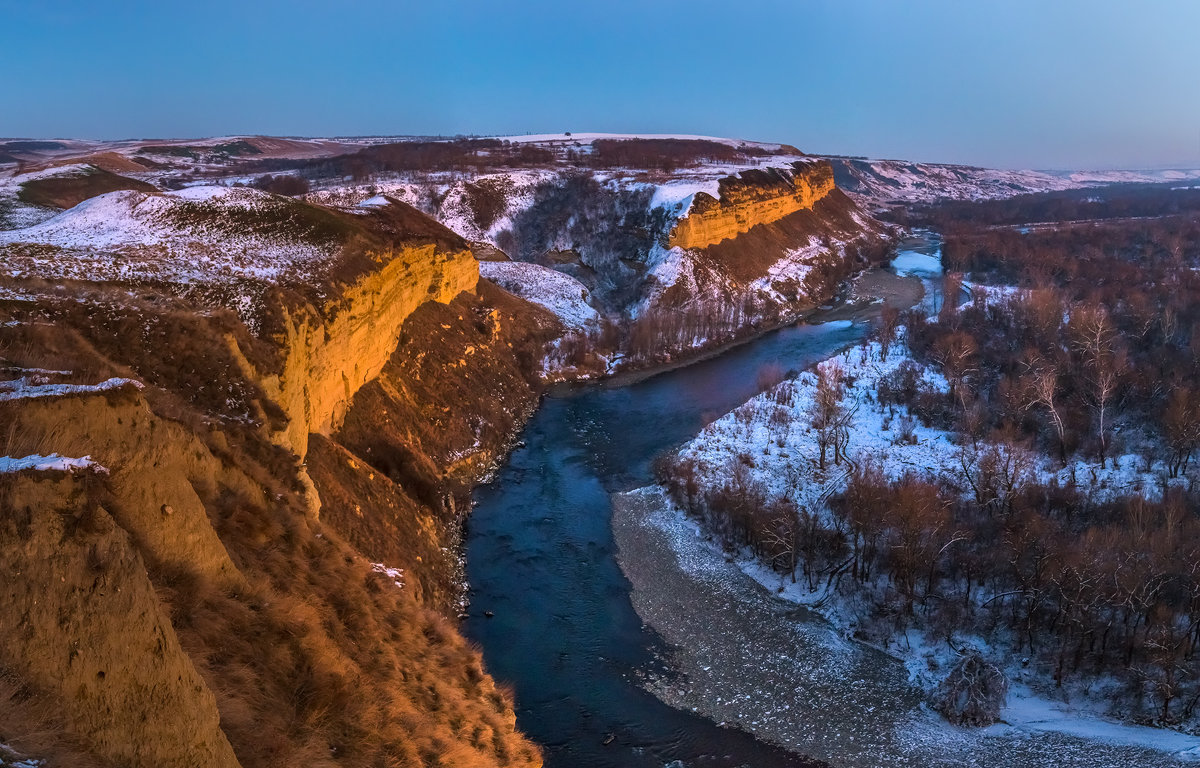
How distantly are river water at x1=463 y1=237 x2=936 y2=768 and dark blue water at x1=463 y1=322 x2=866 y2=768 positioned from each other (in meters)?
0.04

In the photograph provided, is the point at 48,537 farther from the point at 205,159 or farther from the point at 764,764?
the point at 205,159

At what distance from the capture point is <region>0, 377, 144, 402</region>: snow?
7473mm

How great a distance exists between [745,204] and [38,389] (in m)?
67.6

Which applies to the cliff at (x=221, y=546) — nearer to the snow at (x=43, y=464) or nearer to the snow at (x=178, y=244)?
the snow at (x=43, y=464)

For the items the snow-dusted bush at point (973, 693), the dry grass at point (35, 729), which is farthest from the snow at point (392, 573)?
the snow-dusted bush at point (973, 693)

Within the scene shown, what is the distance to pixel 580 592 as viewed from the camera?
834 inches

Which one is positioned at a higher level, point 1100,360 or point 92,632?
point 1100,360

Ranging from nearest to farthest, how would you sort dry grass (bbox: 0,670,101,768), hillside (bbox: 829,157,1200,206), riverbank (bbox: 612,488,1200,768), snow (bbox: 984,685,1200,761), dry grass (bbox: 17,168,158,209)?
1. dry grass (bbox: 0,670,101,768)
2. snow (bbox: 984,685,1200,761)
3. riverbank (bbox: 612,488,1200,768)
4. dry grass (bbox: 17,168,158,209)
5. hillside (bbox: 829,157,1200,206)

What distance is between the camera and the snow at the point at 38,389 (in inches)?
294

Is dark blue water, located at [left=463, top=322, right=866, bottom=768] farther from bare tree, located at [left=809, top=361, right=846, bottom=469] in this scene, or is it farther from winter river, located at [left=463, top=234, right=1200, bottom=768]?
bare tree, located at [left=809, top=361, right=846, bottom=469]

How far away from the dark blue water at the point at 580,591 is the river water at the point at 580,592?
4 centimetres

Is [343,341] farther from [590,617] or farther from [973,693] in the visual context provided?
[973,693]

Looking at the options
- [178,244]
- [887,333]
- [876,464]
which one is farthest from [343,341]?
[887,333]

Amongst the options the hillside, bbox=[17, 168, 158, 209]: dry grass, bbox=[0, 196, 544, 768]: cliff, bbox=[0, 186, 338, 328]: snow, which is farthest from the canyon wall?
the hillside
